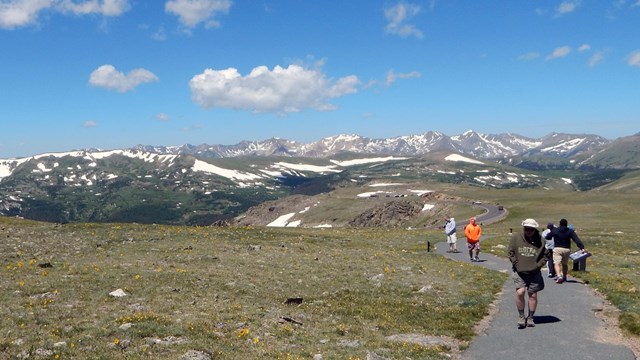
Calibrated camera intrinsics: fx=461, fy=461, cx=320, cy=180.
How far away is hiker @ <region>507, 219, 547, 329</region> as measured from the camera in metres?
17.9

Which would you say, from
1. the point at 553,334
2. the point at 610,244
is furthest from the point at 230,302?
the point at 610,244

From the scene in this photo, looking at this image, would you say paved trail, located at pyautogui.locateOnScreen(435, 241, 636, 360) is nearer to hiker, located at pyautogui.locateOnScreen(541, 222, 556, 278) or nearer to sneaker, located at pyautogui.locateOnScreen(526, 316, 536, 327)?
sneaker, located at pyautogui.locateOnScreen(526, 316, 536, 327)

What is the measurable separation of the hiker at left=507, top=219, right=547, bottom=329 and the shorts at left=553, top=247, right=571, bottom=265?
10684 millimetres

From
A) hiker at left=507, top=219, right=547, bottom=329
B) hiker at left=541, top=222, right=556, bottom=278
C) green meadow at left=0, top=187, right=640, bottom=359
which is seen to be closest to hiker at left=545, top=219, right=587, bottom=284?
hiker at left=541, top=222, right=556, bottom=278

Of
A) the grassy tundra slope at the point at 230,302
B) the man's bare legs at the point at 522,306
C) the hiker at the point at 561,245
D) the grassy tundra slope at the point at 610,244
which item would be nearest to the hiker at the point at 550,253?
the hiker at the point at 561,245

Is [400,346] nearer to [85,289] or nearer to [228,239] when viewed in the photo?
[85,289]

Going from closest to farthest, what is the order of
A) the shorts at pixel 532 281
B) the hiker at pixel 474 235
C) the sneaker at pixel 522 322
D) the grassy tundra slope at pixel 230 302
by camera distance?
the grassy tundra slope at pixel 230 302 → the shorts at pixel 532 281 → the sneaker at pixel 522 322 → the hiker at pixel 474 235

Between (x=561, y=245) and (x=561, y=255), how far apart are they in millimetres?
625

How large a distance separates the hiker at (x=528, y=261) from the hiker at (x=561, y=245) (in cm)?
1079

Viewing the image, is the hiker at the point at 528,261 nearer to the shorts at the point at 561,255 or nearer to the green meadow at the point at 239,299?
the green meadow at the point at 239,299

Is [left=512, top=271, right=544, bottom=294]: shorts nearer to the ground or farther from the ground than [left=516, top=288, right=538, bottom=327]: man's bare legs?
farther from the ground

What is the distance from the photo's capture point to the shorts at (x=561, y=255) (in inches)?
1081

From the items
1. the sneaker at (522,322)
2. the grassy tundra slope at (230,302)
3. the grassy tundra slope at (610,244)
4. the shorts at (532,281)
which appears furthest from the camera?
the grassy tundra slope at (610,244)

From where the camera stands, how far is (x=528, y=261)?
709 inches
